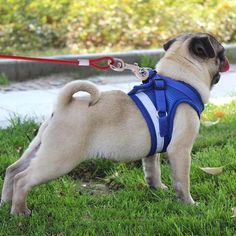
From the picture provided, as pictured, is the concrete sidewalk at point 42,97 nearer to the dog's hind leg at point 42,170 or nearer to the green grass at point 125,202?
the green grass at point 125,202

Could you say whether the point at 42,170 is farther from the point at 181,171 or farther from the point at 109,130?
the point at 181,171

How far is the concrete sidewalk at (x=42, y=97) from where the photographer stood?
6.37 m

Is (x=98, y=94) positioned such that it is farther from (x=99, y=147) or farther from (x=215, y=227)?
(x=215, y=227)

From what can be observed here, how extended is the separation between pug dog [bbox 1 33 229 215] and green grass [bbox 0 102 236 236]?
176 millimetres

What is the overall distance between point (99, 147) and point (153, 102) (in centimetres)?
46

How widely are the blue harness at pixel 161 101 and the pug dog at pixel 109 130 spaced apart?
0.12ft

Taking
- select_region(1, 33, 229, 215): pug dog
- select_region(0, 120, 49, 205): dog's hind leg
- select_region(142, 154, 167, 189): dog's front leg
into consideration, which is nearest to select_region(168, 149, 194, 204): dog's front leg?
select_region(1, 33, 229, 215): pug dog

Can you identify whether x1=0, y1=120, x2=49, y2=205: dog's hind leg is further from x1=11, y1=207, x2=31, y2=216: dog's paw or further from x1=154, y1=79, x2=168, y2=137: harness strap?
x1=154, y1=79, x2=168, y2=137: harness strap

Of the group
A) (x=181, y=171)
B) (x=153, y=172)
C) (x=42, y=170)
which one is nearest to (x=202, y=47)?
(x=181, y=171)

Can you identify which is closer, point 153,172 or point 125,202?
point 125,202

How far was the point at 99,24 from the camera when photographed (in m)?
9.79

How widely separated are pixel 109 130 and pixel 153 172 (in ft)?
2.11

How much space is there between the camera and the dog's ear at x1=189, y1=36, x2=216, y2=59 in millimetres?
3945

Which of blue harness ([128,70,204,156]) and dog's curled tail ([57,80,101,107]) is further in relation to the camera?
blue harness ([128,70,204,156])
